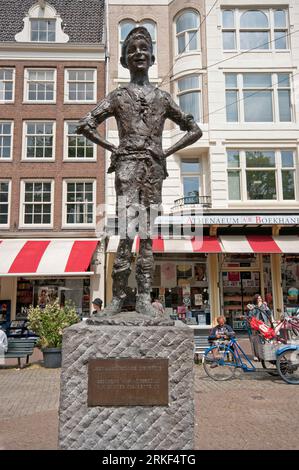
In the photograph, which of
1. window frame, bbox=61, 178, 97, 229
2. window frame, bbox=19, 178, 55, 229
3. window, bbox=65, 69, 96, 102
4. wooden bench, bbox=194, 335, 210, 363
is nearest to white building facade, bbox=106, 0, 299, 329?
window frame, bbox=61, 178, 97, 229

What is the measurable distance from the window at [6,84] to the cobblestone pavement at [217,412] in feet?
43.2

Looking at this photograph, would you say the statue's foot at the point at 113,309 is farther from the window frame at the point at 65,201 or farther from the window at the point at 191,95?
the window at the point at 191,95

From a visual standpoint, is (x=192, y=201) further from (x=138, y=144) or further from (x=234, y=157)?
(x=138, y=144)

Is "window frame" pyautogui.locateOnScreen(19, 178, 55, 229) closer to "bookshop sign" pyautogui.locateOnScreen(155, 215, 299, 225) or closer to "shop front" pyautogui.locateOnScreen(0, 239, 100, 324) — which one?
"shop front" pyautogui.locateOnScreen(0, 239, 100, 324)

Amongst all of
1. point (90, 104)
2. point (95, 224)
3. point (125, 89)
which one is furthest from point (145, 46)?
point (90, 104)

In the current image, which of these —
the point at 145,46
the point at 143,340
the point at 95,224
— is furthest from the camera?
the point at 95,224

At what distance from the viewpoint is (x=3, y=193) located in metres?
17.3

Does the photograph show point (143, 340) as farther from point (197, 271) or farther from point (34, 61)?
point (34, 61)

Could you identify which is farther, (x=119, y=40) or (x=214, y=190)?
(x=119, y=40)

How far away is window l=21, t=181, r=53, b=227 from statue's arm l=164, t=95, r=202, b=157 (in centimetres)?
1331

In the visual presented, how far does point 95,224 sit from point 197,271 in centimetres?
468

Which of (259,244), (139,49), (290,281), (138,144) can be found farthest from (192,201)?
(138,144)

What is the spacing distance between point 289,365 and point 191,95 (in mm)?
11914

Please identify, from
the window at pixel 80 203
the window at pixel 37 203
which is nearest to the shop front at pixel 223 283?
the window at pixel 80 203
